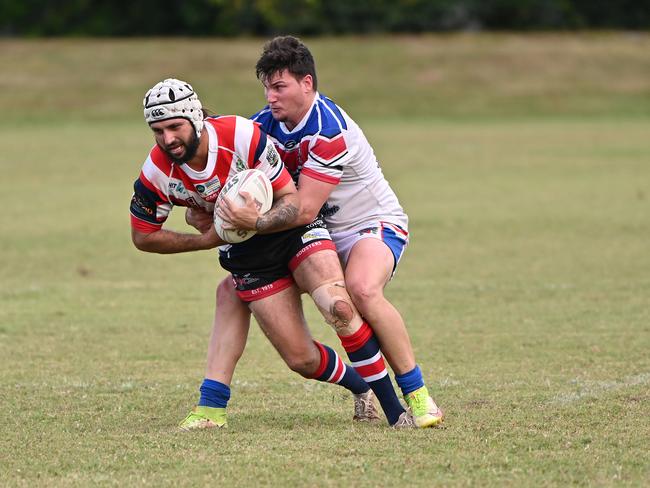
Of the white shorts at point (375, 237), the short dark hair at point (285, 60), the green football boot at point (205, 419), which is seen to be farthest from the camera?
the white shorts at point (375, 237)

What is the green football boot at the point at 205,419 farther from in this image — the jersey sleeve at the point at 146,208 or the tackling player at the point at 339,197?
the jersey sleeve at the point at 146,208

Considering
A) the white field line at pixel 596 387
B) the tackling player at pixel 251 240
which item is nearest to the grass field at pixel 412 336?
the white field line at pixel 596 387

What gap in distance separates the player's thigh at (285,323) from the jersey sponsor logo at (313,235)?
0.31 metres

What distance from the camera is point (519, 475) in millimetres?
5125

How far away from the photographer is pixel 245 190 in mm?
6094

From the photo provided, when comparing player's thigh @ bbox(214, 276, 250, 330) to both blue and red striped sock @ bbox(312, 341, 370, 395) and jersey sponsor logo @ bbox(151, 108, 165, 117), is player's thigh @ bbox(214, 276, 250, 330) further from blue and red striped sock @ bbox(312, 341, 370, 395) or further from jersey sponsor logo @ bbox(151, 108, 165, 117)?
jersey sponsor logo @ bbox(151, 108, 165, 117)

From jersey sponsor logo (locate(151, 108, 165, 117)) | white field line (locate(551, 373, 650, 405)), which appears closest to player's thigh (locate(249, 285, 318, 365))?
jersey sponsor logo (locate(151, 108, 165, 117))

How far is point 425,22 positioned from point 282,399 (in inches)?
2263

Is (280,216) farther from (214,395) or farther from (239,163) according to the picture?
(214,395)

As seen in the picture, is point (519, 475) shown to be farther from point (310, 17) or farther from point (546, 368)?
point (310, 17)

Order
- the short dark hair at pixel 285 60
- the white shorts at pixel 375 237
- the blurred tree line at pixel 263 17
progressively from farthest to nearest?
the blurred tree line at pixel 263 17
the white shorts at pixel 375 237
the short dark hair at pixel 285 60

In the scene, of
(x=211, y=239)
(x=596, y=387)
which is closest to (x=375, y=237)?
(x=211, y=239)

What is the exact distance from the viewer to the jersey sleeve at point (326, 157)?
20.7 ft

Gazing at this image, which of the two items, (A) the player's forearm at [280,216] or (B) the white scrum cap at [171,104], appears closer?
(B) the white scrum cap at [171,104]
